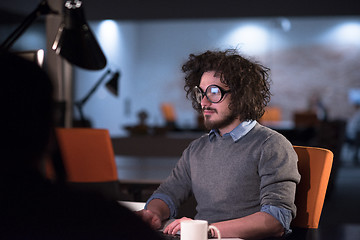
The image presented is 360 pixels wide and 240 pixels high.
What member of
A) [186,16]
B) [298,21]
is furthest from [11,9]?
[298,21]

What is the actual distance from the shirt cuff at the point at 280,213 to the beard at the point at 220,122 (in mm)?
357

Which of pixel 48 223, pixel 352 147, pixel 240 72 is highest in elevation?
pixel 240 72

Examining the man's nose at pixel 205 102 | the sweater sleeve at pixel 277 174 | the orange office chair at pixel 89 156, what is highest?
the man's nose at pixel 205 102

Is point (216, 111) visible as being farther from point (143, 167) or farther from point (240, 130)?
point (143, 167)

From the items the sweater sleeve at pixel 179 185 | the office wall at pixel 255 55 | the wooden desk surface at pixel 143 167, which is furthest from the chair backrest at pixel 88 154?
the office wall at pixel 255 55

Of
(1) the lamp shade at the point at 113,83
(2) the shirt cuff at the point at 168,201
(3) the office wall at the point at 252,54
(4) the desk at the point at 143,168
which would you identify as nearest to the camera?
(2) the shirt cuff at the point at 168,201

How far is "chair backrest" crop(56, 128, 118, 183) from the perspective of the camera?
10.3 feet

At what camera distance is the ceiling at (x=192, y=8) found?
6.32 meters

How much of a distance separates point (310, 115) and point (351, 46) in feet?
11.5

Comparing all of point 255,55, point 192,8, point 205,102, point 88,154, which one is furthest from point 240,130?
point 255,55

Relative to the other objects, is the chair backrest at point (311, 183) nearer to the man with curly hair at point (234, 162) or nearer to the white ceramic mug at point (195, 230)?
the man with curly hair at point (234, 162)

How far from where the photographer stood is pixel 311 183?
177 centimetres

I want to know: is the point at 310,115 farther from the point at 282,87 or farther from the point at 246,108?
the point at 246,108

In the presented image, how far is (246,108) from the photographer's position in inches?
68.2
